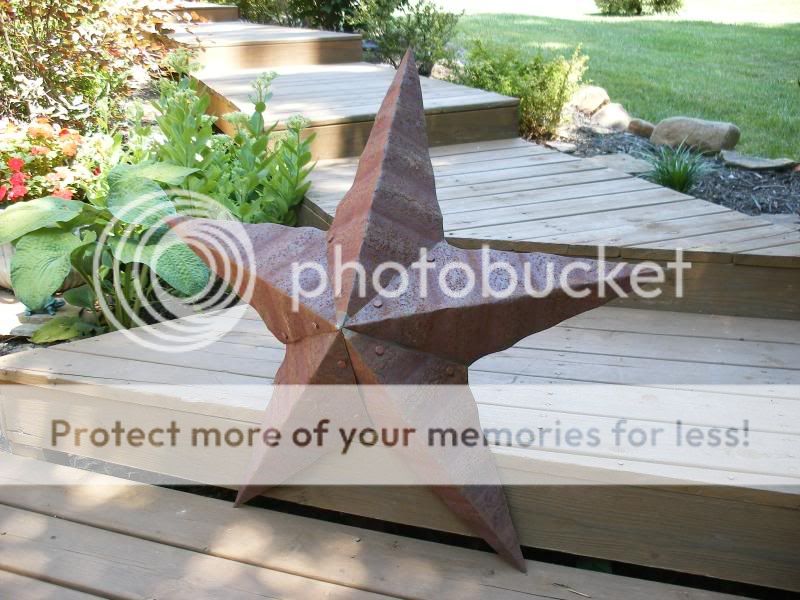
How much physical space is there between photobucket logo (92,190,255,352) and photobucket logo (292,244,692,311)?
2.47ft

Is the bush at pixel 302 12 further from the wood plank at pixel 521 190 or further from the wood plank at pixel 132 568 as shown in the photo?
the wood plank at pixel 132 568

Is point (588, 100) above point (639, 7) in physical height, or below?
below

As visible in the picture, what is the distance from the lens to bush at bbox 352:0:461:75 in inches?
273

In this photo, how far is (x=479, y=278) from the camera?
1.66 meters

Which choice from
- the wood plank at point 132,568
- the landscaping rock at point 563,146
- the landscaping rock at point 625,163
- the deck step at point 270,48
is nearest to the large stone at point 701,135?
the landscaping rock at point 625,163

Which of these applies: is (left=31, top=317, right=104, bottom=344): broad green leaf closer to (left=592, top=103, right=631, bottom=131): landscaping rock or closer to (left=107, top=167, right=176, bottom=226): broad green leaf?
(left=107, top=167, right=176, bottom=226): broad green leaf

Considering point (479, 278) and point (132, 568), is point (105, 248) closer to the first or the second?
point (132, 568)

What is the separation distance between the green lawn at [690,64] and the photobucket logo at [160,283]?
3.90m

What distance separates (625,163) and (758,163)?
0.84 meters

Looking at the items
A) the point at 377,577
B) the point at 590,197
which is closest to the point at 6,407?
the point at 377,577

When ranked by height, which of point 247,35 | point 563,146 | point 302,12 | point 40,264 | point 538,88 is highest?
point 302,12

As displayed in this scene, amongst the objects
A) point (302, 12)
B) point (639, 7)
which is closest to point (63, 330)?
point (302, 12)

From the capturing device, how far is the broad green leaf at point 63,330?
313 centimetres

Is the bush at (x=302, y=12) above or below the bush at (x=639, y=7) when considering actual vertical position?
below
